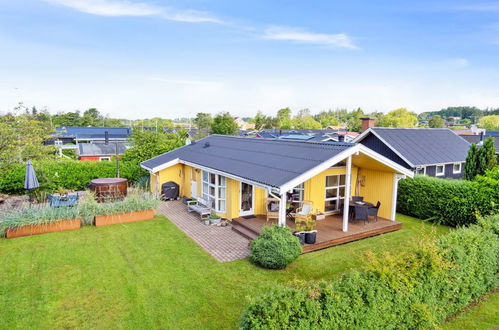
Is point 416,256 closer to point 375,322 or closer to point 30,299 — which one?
point 375,322

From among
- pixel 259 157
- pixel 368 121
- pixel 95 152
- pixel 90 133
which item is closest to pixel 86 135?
pixel 90 133

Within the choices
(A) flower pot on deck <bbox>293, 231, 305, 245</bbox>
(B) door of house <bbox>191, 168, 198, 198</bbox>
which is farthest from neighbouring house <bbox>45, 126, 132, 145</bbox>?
→ (A) flower pot on deck <bbox>293, 231, 305, 245</bbox>

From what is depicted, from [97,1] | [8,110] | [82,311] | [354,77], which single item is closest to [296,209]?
[82,311]

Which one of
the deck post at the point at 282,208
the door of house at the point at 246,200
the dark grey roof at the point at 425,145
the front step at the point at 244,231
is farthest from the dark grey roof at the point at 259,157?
the dark grey roof at the point at 425,145

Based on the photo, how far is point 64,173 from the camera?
17500 millimetres

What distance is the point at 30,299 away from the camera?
21.9 ft

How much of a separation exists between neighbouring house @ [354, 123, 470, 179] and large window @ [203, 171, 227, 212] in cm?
1156

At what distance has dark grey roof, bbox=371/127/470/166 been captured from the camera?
61.4 feet

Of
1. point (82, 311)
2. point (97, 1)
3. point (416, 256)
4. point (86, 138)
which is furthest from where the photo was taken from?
point (86, 138)

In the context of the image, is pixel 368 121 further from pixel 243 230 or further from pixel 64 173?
pixel 64 173

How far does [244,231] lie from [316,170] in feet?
12.0

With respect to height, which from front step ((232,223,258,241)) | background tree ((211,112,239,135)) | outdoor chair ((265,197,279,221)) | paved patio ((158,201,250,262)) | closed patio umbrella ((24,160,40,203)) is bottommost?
paved patio ((158,201,250,262))

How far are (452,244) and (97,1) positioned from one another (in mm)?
16980

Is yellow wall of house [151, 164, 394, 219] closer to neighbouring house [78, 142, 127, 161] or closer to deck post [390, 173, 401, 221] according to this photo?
deck post [390, 173, 401, 221]
